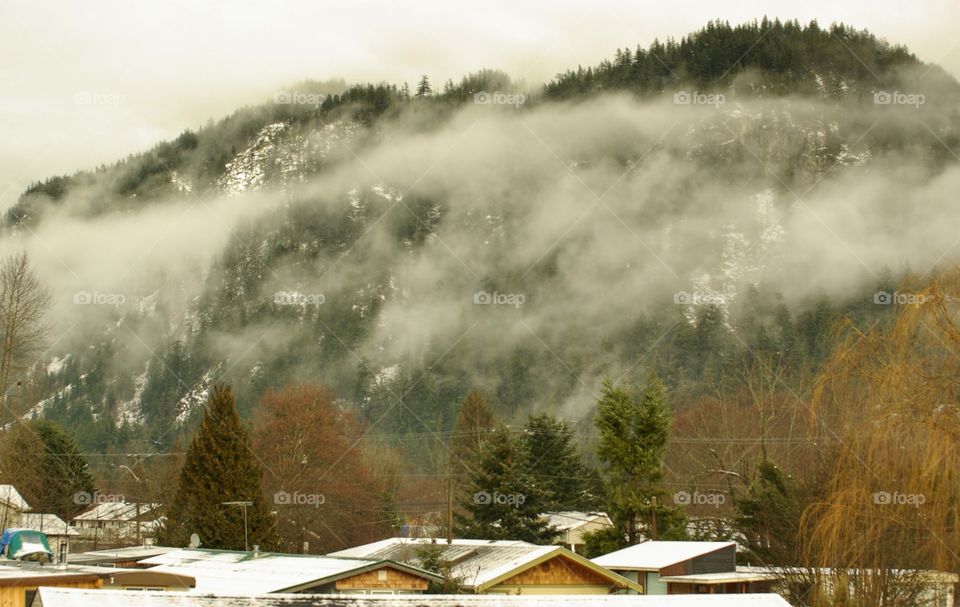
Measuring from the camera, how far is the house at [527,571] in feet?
129

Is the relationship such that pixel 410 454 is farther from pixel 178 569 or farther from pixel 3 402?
pixel 178 569

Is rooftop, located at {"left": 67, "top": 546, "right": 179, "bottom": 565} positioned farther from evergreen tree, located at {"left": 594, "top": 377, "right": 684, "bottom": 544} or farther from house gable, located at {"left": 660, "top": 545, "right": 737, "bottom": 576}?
evergreen tree, located at {"left": 594, "top": 377, "right": 684, "bottom": 544}

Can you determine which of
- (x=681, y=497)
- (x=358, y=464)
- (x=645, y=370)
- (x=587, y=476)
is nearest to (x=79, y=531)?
(x=358, y=464)

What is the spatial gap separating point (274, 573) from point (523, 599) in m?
17.6

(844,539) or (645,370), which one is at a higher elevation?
(645,370)

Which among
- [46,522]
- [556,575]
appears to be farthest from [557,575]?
[46,522]

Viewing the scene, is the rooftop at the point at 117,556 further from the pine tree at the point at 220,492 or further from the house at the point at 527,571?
the house at the point at 527,571

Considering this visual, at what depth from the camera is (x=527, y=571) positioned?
3988 centimetres

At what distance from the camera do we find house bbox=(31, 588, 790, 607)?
15672 millimetres

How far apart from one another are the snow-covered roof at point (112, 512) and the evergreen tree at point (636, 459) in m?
55.9

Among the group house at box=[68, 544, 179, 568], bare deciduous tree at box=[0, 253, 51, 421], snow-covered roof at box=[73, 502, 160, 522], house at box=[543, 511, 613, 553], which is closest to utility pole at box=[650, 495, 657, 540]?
house at box=[543, 511, 613, 553]

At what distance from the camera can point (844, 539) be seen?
998 inches

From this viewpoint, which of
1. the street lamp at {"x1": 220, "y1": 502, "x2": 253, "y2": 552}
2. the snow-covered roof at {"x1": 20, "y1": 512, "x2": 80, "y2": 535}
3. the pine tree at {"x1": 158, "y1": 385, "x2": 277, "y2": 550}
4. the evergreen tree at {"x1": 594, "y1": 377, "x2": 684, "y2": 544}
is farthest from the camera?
the snow-covered roof at {"x1": 20, "y1": 512, "x2": 80, "y2": 535}

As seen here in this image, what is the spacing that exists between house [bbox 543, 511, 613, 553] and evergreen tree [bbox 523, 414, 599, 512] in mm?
667
